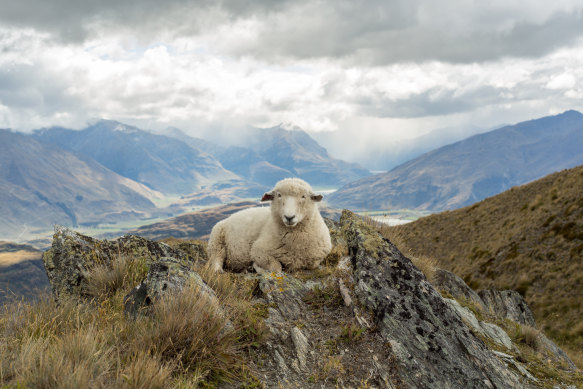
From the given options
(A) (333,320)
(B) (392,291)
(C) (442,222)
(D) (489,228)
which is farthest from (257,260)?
(C) (442,222)

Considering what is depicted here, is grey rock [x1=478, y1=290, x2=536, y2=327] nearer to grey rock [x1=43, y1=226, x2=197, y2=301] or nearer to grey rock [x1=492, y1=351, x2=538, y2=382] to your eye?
grey rock [x1=492, y1=351, x2=538, y2=382]

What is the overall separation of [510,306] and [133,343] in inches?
607

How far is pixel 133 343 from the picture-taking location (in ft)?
13.6

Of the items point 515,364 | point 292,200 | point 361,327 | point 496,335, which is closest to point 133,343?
point 361,327

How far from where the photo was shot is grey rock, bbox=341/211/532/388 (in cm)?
481

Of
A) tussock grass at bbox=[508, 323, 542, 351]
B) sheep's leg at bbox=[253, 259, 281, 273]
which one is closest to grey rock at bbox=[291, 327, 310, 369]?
sheep's leg at bbox=[253, 259, 281, 273]

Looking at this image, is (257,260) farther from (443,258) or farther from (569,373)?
(443,258)

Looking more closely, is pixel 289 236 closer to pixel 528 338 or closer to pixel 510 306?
pixel 528 338

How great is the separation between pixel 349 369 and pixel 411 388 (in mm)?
860

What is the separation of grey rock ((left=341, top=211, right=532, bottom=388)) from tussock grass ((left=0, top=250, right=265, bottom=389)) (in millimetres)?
2032

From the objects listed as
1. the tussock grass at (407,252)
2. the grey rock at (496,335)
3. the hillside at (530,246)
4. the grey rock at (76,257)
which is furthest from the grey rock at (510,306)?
the grey rock at (76,257)

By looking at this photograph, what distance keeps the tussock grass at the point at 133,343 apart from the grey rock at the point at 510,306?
1249cm

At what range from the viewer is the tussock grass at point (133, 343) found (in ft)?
11.6

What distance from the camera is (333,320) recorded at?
5.91 meters
